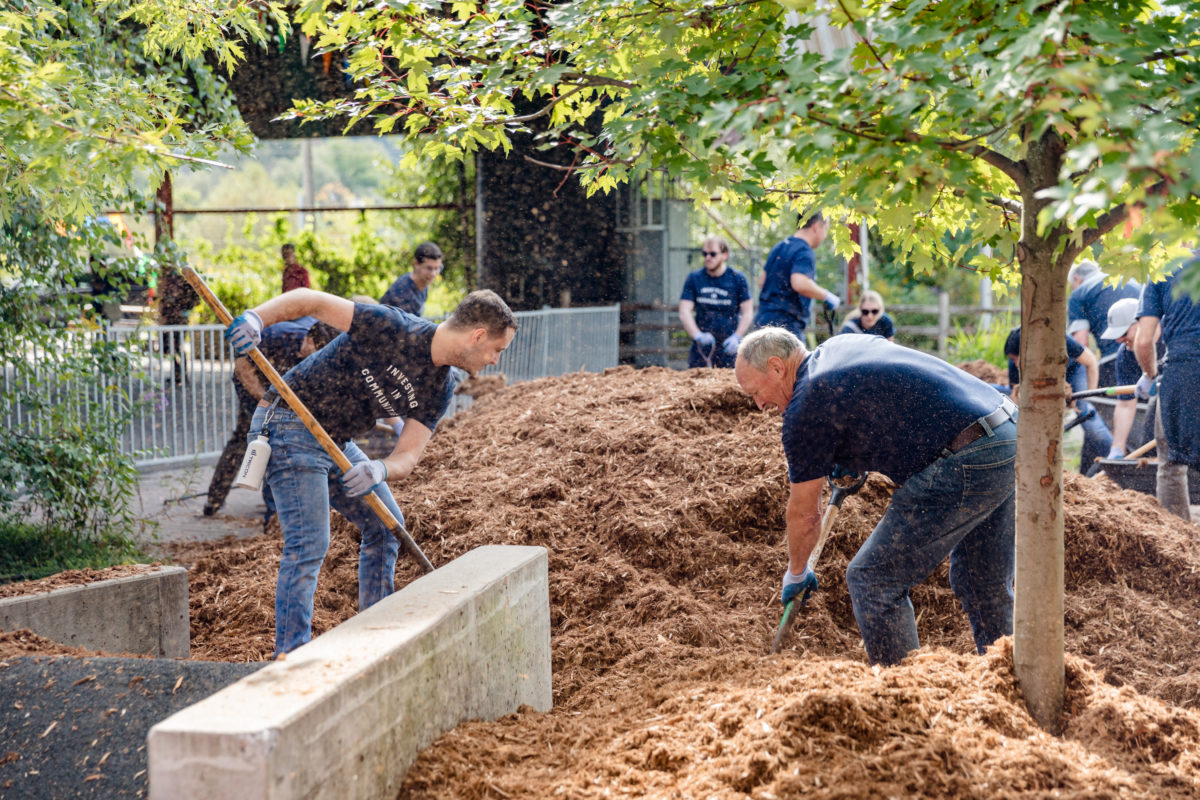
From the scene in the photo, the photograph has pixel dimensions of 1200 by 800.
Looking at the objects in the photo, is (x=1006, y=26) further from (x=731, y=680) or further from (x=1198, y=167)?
(x=731, y=680)

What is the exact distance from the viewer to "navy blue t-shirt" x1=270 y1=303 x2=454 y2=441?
3816mm

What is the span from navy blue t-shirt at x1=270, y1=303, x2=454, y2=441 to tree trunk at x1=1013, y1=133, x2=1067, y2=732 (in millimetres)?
2183

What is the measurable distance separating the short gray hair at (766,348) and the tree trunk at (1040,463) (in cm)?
91

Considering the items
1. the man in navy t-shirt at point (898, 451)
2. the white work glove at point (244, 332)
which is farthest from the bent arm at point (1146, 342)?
the white work glove at point (244, 332)

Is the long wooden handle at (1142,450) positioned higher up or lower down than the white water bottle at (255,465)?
lower down

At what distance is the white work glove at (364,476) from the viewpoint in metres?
3.76

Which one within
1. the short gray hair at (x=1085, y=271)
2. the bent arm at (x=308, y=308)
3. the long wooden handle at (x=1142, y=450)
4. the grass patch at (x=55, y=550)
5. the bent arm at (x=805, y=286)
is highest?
the short gray hair at (x=1085, y=271)

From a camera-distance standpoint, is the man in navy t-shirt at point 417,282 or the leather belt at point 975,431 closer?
the leather belt at point 975,431

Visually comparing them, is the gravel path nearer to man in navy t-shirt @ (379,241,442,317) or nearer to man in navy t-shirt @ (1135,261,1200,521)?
man in navy t-shirt @ (379,241,442,317)

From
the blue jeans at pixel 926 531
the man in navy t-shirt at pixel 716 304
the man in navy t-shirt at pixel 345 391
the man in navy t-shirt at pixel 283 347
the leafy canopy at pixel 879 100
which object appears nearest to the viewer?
the leafy canopy at pixel 879 100

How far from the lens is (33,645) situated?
348 centimetres

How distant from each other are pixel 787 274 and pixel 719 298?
123 cm

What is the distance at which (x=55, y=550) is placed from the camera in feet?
19.4

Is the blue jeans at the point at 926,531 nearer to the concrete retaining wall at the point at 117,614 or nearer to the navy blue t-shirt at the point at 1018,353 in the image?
the navy blue t-shirt at the point at 1018,353
